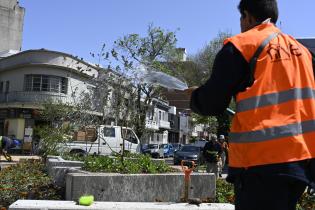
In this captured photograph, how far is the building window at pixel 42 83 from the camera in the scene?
39906mm

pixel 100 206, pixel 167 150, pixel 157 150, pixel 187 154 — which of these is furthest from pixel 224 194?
pixel 167 150

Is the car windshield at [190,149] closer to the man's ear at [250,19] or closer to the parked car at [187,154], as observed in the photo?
the parked car at [187,154]

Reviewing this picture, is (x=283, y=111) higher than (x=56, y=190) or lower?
higher

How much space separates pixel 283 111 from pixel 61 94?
3866cm

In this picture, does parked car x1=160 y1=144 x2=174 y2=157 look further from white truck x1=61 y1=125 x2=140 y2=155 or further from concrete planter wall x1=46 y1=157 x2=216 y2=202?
concrete planter wall x1=46 y1=157 x2=216 y2=202

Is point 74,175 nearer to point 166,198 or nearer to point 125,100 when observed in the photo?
point 166,198

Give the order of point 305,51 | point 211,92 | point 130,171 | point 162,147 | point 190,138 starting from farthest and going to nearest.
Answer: point 190,138 → point 162,147 → point 130,171 → point 305,51 → point 211,92

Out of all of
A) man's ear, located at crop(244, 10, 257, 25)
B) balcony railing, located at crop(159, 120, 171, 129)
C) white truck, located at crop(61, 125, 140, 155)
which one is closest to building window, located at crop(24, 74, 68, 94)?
white truck, located at crop(61, 125, 140, 155)

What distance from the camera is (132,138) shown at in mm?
25047

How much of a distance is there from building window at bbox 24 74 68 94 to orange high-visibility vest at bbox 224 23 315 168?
38.4 metres

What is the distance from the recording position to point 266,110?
2.46m

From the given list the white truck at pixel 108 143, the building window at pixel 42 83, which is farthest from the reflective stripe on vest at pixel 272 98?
the building window at pixel 42 83

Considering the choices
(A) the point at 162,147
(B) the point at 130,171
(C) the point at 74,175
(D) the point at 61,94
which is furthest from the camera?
(A) the point at 162,147

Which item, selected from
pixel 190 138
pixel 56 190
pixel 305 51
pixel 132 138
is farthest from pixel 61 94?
pixel 190 138
